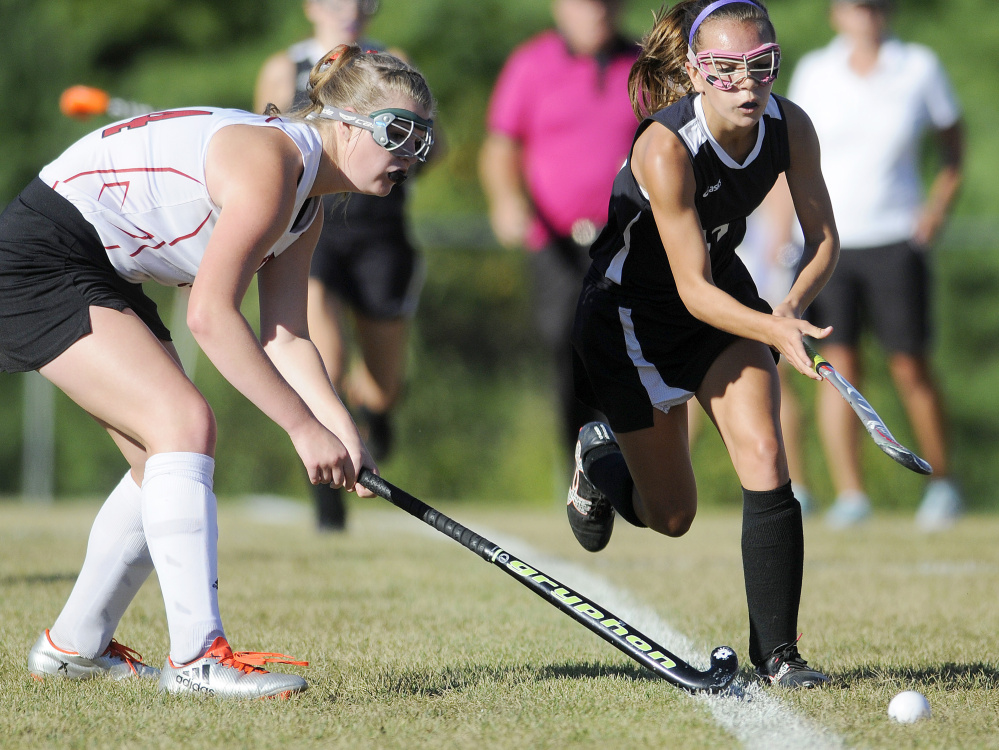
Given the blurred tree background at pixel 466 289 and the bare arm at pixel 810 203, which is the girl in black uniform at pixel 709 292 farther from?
the blurred tree background at pixel 466 289

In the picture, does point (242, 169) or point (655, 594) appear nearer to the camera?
point (242, 169)

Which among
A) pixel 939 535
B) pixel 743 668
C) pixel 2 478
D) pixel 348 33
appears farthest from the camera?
pixel 2 478

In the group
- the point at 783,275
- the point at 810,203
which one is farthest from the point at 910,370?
the point at 810,203

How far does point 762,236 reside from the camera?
795 centimetres

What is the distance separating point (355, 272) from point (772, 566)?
136 inches

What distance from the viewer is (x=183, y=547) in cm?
261

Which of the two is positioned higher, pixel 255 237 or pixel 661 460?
pixel 255 237

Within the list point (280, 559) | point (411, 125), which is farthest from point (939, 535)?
point (411, 125)

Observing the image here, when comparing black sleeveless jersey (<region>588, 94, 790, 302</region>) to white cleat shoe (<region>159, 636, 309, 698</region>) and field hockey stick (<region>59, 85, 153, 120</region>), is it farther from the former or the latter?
field hockey stick (<region>59, 85, 153, 120</region>)

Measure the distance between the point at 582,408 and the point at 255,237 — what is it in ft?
13.7

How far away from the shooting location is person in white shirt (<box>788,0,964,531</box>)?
6.44 metres

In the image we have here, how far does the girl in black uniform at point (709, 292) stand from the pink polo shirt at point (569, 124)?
279 cm

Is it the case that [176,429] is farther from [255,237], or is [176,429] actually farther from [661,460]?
[661,460]

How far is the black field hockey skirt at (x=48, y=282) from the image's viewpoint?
2.75m
